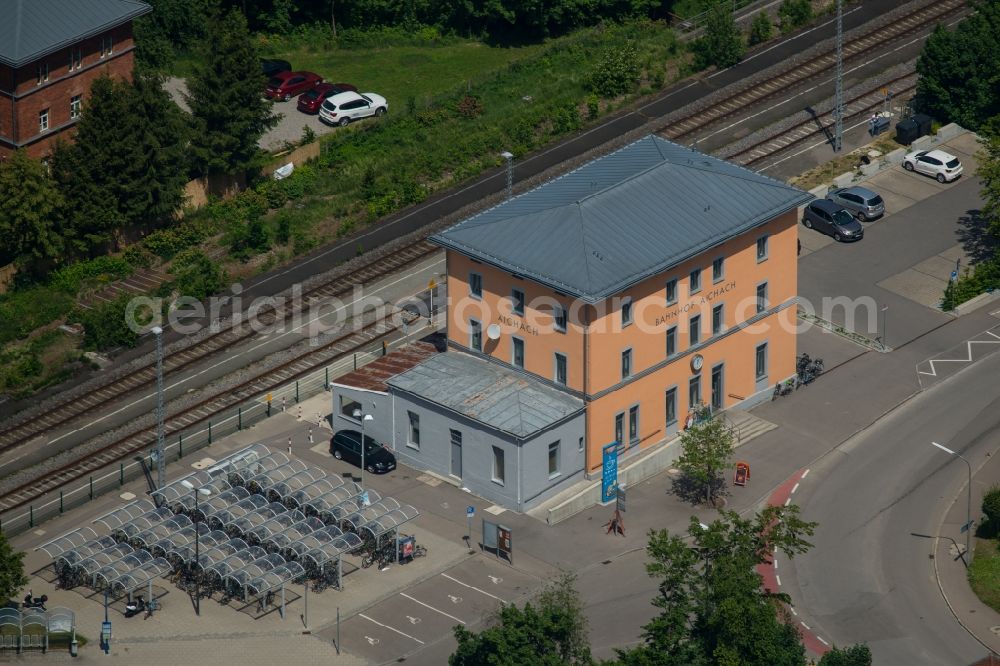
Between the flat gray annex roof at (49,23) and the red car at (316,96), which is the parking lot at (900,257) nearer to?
the red car at (316,96)

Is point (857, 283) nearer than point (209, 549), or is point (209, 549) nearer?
point (209, 549)

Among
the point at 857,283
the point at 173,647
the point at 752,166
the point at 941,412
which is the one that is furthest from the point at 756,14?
the point at 173,647

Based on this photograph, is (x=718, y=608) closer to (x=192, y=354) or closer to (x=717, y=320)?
(x=717, y=320)

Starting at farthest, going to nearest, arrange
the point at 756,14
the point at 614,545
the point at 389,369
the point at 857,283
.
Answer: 1. the point at 756,14
2. the point at 857,283
3. the point at 389,369
4. the point at 614,545

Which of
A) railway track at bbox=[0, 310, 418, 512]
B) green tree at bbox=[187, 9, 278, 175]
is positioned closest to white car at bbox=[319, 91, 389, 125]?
green tree at bbox=[187, 9, 278, 175]

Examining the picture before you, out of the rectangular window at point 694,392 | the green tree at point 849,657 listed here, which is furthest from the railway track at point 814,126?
the green tree at point 849,657

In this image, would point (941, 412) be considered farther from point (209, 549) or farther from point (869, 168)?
point (209, 549)

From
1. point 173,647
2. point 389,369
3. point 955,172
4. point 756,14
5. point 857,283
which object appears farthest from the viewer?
point 756,14
